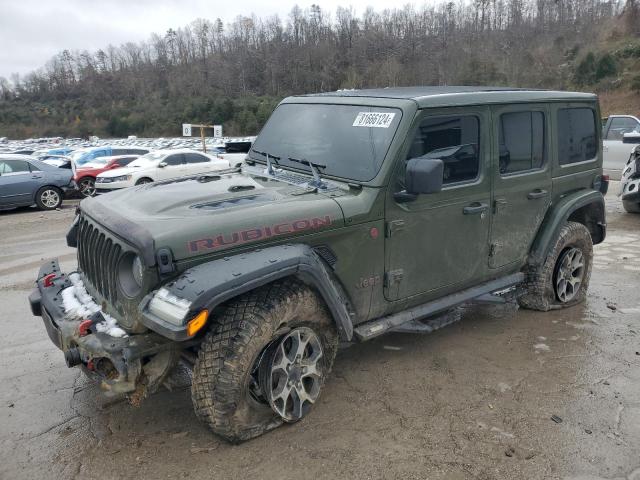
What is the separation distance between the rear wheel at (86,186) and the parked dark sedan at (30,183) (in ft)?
8.40

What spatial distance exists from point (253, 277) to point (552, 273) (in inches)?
137

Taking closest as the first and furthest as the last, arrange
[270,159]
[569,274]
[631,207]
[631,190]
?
1. [270,159]
2. [569,274]
3. [631,190]
4. [631,207]

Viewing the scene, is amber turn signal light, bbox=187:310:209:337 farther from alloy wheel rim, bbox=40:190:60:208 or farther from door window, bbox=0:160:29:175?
door window, bbox=0:160:29:175

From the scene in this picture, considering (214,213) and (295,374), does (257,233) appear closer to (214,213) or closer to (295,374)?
(214,213)

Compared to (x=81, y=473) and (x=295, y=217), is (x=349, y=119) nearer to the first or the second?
(x=295, y=217)

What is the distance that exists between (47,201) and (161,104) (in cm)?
7992

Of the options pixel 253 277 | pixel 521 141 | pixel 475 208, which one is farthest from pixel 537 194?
pixel 253 277

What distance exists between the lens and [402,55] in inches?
3125

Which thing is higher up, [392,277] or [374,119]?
[374,119]

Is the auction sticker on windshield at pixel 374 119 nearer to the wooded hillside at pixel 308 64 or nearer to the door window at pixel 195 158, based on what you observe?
the door window at pixel 195 158

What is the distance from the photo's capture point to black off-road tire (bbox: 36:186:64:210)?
14070 millimetres

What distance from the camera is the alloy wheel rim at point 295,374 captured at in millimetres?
3242

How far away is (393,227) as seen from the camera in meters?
3.66

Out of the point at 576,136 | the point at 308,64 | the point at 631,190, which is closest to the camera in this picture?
the point at 576,136
